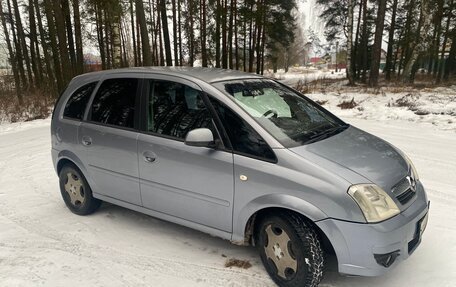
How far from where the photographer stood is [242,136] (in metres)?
3.07

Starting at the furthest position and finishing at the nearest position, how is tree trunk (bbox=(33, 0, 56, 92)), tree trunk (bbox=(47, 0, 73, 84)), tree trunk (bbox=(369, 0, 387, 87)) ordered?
tree trunk (bbox=(33, 0, 56, 92)) → tree trunk (bbox=(369, 0, 387, 87)) → tree trunk (bbox=(47, 0, 73, 84))

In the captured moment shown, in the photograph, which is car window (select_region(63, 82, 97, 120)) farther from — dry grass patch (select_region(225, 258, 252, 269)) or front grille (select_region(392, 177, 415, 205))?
front grille (select_region(392, 177, 415, 205))

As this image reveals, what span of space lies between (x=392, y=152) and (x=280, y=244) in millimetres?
1377

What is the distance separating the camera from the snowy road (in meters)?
3.08

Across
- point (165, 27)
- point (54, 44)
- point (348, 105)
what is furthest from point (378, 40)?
point (54, 44)

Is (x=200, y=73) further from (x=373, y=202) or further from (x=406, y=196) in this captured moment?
(x=406, y=196)

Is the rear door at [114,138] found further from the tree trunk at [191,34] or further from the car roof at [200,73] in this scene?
the tree trunk at [191,34]

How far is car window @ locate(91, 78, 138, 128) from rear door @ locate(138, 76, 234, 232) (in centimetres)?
22

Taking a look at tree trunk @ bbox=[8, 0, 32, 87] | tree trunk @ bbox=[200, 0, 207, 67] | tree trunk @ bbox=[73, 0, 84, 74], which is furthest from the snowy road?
tree trunk @ bbox=[8, 0, 32, 87]

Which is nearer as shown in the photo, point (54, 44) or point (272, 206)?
point (272, 206)

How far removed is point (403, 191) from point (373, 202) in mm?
433

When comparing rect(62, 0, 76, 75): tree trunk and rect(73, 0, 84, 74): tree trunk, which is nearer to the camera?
rect(62, 0, 76, 75): tree trunk

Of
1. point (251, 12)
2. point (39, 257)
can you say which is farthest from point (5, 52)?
point (39, 257)

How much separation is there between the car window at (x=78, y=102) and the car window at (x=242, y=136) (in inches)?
75.7
